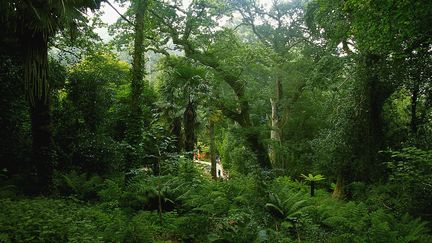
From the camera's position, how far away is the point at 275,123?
1959cm

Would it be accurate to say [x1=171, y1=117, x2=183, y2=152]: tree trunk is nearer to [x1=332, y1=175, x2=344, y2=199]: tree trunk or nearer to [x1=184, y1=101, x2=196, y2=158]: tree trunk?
[x1=184, y1=101, x2=196, y2=158]: tree trunk

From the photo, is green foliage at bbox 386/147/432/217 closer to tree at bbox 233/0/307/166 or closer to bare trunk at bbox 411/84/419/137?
bare trunk at bbox 411/84/419/137

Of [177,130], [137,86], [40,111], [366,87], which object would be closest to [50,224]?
[40,111]

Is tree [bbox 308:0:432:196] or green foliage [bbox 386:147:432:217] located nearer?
green foliage [bbox 386:147:432:217]

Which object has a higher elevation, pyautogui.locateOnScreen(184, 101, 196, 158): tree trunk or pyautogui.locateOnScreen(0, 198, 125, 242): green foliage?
pyautogui.locateOnScreen(184, 101, 196, 158): tree trunk

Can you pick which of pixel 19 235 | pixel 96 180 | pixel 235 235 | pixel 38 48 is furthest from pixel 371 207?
pixel 38 48

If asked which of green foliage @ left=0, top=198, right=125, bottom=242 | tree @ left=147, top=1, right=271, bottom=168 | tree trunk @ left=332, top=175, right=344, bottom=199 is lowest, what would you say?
tree trunk @ left=332, top=175, right=344, bottom=199

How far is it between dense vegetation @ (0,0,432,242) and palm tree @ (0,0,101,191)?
31 millimetres

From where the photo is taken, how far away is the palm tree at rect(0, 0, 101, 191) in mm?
6020

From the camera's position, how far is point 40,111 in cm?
707

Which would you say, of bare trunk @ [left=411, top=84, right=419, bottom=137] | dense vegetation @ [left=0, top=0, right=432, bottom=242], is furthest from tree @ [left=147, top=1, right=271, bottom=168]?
bare trunk @ [left=411, top=84, right=419, bottom=137]

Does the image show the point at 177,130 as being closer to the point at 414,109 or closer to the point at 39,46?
the point at 39,46

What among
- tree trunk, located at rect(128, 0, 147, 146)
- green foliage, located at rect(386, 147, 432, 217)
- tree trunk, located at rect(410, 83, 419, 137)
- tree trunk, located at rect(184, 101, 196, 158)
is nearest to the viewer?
green foliage, located at rect(386, 147, 432, 217)

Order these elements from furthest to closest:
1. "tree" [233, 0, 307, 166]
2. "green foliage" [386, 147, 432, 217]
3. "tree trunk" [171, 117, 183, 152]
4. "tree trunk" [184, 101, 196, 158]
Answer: "tree" [233, 0, 307, 166] < "tree trunk" [171, 117, 183, 152] < "tree trunk" [184, 101, 196, 158] < "green foliage" [386, 147, 432, 217]
